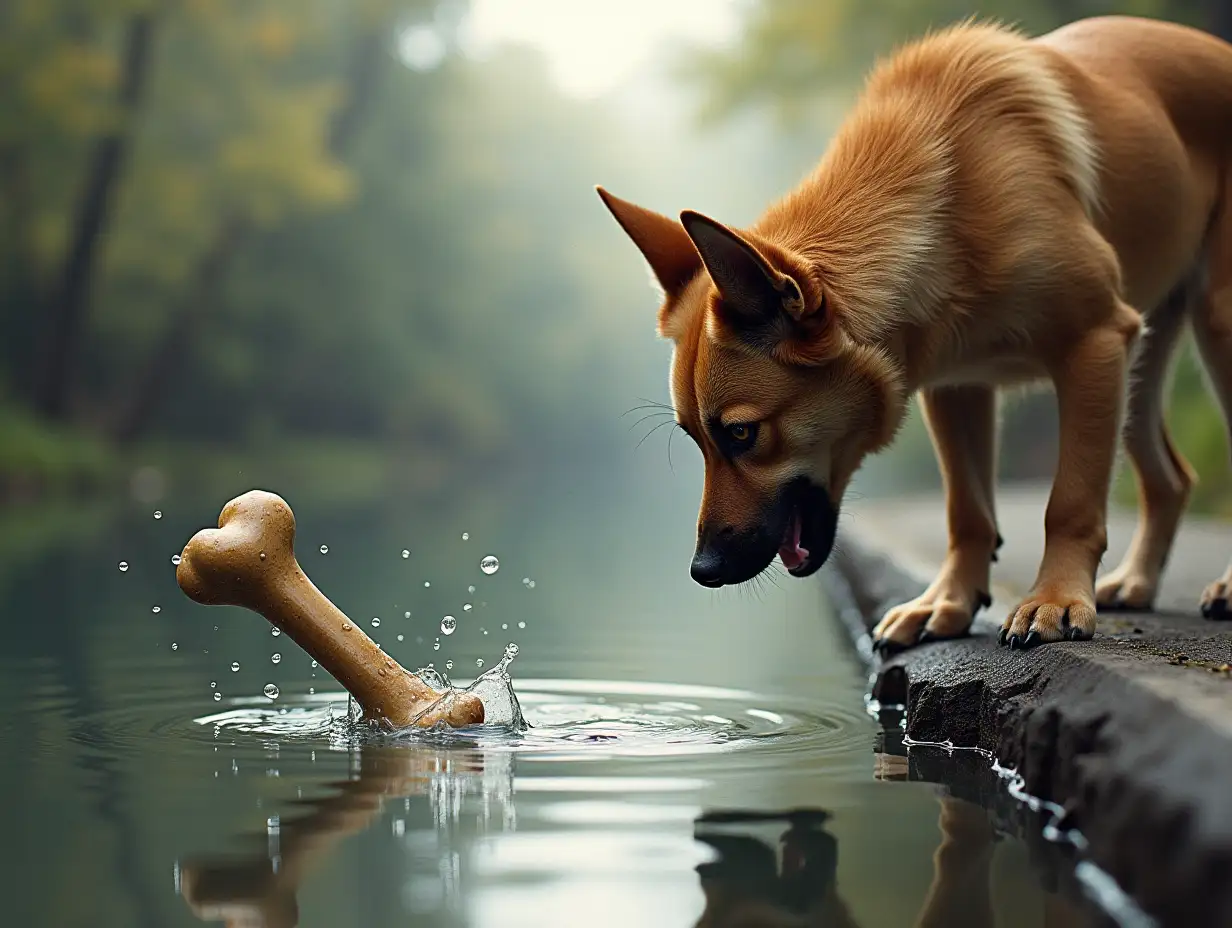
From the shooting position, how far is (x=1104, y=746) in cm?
289

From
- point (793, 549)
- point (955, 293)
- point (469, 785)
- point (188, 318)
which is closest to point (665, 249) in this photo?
point (955, 293)

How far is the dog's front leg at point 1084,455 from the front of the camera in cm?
420

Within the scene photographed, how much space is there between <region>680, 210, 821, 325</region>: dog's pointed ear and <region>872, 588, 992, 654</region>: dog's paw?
3.94 ft

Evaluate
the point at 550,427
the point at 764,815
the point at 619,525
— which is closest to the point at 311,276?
the point at 550,427

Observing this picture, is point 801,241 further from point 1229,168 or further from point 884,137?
point 1229,168

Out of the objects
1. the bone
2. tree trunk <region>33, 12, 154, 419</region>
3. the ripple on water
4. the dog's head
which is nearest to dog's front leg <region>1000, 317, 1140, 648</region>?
the dog's head

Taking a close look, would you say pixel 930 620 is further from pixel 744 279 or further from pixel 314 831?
pixel 314 831

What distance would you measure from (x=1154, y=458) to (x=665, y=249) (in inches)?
78.5

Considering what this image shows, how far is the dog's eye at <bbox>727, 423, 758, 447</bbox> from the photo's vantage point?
159 inches

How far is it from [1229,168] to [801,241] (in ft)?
5.58

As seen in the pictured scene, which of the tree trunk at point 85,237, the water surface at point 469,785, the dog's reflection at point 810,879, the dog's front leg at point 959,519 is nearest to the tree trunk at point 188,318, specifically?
the tree trunk at point 85,237

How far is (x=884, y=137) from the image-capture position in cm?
449

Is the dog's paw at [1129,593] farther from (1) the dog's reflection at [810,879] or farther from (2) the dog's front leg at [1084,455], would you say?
(1) the dog's reflection at [810,879]

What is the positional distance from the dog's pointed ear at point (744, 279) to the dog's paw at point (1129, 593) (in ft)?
5.98
